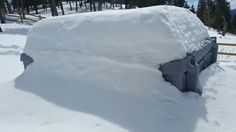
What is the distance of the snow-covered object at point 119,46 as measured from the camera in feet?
16.9

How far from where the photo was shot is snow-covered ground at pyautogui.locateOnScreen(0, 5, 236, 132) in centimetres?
448

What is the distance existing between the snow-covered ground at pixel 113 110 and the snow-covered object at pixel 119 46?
0.86 ft

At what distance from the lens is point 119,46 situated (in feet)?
18.1

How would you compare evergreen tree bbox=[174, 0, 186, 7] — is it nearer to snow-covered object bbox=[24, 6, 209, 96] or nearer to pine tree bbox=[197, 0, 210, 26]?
pine tree bbox=[197, 0, 210, 26]

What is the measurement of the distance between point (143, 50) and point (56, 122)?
2119mm

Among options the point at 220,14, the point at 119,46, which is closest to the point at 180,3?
the point at 220,14

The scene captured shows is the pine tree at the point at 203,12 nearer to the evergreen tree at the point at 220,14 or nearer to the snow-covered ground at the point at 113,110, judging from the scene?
the evergreen tree at the point at 220,14

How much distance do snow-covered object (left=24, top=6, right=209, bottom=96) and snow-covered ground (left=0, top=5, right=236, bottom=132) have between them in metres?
0.26

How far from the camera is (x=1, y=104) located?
5.66 metres

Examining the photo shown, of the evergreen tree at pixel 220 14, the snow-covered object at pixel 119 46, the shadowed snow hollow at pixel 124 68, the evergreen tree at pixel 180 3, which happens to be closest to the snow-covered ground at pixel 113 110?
the shadowed snow hollow at pixel 124 68

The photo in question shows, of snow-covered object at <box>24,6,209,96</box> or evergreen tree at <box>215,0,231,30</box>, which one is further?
evergreen tree at <box>215,0,231,30</box>

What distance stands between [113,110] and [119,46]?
4.51 ft

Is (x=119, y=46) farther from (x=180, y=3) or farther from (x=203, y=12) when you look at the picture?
(x=180, y=3)

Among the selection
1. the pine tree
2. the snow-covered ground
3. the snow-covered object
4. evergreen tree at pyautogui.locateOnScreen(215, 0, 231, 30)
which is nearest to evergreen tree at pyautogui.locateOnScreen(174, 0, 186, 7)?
the pine tree
